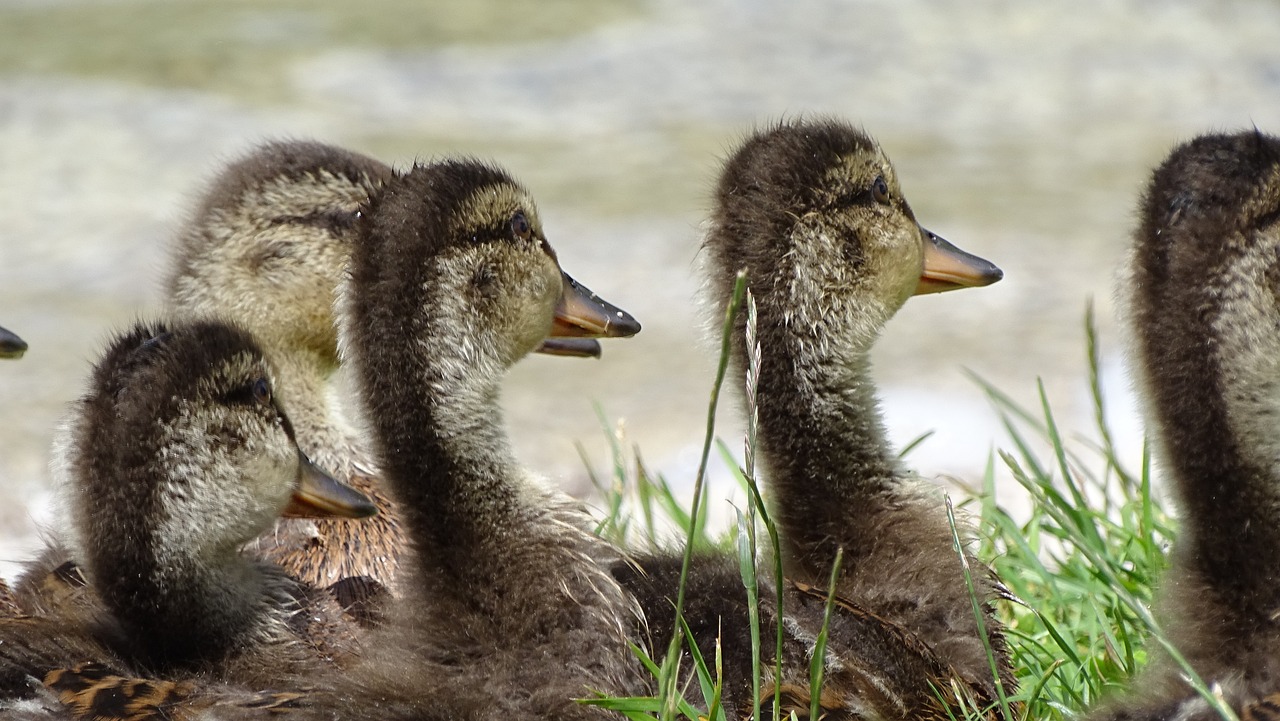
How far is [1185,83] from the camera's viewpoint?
12.6 metres

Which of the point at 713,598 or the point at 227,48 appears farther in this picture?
the point at 227,48

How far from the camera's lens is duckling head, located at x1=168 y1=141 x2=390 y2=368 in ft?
17.4

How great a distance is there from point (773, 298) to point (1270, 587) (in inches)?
49.2

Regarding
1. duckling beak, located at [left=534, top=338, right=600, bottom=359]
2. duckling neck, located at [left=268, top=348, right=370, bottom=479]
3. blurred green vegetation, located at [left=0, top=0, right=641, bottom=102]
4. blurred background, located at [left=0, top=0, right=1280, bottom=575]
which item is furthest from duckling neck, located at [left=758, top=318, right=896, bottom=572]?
blurred green vegetation, located at [left=0, top=0, right=641, bottom=102]

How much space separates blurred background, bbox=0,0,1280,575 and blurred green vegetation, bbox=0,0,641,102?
41 mm

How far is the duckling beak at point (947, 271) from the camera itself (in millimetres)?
4480

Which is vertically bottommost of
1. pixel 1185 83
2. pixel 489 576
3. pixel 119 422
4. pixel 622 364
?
pixel 489 576

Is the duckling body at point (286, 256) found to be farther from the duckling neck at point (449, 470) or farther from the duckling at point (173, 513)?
the duckling neck at point (449, 470)

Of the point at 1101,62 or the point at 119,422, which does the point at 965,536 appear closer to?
the point at 119,422

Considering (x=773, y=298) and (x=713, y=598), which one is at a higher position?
(x=773, y=298)

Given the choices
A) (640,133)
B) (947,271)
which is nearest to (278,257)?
(947,271)

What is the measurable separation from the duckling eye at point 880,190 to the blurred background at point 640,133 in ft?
6.47

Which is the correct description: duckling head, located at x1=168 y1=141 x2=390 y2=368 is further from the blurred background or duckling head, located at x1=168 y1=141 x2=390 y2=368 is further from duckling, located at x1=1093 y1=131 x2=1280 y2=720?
duckling, located at x1=1093 y1=131 x2=1280 y2=720

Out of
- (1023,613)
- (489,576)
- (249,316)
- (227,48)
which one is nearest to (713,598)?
(489,576)
